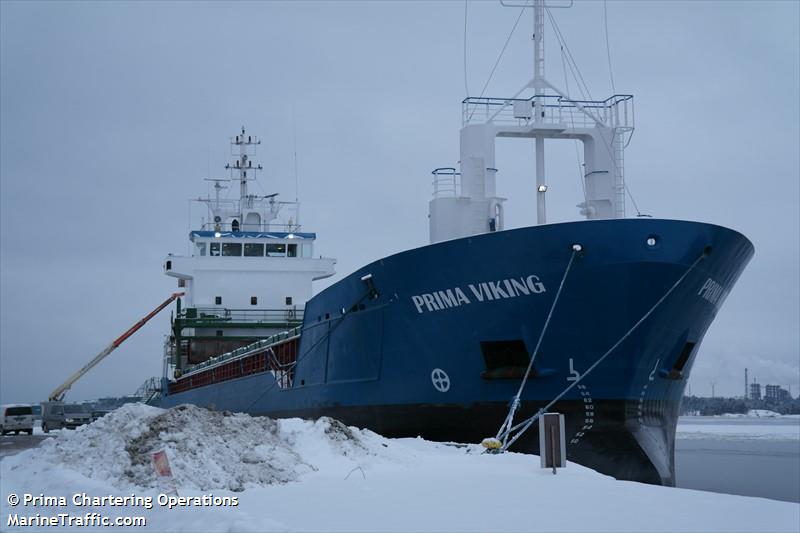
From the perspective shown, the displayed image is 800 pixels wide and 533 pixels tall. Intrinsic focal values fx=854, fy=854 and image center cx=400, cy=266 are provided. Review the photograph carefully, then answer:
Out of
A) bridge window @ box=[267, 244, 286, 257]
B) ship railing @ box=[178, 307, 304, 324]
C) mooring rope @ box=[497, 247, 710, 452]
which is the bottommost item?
mooring rope @ box=[497, 247, 710, 452]

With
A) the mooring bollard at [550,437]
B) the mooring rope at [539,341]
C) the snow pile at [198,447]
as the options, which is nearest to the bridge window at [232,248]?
the snow pile at [198,447]

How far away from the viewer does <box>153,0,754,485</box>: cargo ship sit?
40.9 ft

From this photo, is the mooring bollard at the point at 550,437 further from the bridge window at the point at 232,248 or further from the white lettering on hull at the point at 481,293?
the bridge window at the point at 232,248

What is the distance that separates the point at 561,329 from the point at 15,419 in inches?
946

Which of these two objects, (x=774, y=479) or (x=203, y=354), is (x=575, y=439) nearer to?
(x=774, y=479)

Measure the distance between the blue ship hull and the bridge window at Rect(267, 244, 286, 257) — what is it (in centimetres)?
1609

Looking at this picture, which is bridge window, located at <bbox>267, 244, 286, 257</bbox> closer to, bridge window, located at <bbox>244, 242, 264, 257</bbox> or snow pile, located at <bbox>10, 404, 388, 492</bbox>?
bridge window, located at <bbox>244, 242, 264, 257</bbox>

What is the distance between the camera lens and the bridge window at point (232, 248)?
30.4m

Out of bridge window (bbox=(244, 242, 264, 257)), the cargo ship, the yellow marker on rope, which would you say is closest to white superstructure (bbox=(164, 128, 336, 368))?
bridge window (bbox=(244, 242, 264, 257))

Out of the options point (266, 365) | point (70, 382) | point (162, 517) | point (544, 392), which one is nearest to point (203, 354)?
point (266, 365)

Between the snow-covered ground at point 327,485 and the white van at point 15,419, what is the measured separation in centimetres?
2067

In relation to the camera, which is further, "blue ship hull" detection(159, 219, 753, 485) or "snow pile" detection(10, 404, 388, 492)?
"blue ship hull" detection(159, 219, 753, 485)

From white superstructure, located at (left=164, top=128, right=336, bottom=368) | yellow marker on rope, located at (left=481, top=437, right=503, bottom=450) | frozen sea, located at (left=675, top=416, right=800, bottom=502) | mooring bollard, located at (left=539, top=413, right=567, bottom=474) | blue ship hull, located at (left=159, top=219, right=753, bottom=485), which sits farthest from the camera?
white superstructure, located at (left=164, top=128, right=336, bottom=368)

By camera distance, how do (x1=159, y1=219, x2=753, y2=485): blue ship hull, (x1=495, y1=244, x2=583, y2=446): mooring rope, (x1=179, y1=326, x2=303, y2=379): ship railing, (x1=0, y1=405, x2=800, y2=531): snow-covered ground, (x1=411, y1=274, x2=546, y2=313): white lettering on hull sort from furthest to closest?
(x1=179, y1=326, x2=303, y2=379): ship railing, (x1=411, y1=274, x2=546, y2=313): white lettering on hull, (x1=159, y1=219, x2=753, y2=485): blue ship hull, (x1=495, y1=244, x2=583, y2=446): mooring rope, (x1=0, y1=405, x2=800, y2=531): snow-covered ground
